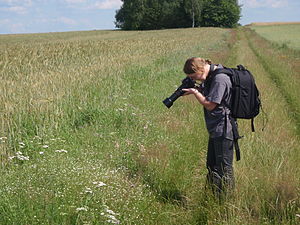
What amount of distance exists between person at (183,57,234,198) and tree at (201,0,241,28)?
249ft

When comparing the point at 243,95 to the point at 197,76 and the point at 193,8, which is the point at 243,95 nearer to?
the point at 197,76

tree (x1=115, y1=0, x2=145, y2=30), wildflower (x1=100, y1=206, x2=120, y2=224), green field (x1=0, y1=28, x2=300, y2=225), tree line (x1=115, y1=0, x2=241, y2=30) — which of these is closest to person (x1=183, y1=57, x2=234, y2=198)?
green field (x1=0, y1=28, x2=300, y2=225)

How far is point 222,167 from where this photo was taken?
3646mm

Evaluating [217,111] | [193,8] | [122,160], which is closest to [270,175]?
[217,111]

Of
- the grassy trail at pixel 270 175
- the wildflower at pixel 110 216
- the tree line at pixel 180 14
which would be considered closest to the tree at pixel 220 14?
the tree line at pixel 180 14

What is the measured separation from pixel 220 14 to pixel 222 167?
77.6 m

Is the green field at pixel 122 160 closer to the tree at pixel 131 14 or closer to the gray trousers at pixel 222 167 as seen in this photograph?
the gray trousers at pixel 222 167

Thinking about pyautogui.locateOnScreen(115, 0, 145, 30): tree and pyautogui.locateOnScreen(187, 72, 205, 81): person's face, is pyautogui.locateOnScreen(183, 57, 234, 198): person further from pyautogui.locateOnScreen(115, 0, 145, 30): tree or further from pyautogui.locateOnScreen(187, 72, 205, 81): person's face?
pyautogui.locateOnScreen(115, 0, 145, 30): tree

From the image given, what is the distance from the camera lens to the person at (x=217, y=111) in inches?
132

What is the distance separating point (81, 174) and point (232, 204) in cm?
154

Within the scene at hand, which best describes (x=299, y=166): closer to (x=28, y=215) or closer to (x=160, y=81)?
(x=28, y=215)

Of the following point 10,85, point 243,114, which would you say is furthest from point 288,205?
point 10,85

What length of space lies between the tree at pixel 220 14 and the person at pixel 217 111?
75.9m

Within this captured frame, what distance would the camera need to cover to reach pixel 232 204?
3439 millimetres
